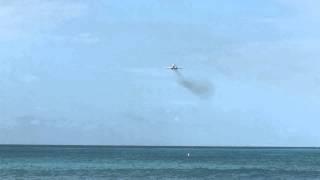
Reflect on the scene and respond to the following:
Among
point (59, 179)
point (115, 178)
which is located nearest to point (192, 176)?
point (115, 178)

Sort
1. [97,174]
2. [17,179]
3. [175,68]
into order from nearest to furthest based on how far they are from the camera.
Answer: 1. [175,68]
2. [17,179]
3. [97,174]

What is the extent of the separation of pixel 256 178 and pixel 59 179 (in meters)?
21.5

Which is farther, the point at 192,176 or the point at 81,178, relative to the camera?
the point at 192,176

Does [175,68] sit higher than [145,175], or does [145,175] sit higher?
[175,68]

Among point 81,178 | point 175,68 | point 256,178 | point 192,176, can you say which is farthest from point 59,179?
point 175,68

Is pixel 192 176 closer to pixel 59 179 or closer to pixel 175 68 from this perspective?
pixel 59 179

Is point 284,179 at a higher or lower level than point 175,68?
lower

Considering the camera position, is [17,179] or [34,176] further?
[34,176]

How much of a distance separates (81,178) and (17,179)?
6891mm

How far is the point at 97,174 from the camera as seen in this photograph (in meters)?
85.3

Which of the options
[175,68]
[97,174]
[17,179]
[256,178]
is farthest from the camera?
[97,174]

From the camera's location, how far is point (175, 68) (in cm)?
5625

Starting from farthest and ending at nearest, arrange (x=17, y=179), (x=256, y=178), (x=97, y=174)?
(x=97, y=174), (x=256, y=178), (x=17, y=179)

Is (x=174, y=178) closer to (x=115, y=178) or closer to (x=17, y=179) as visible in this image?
(x=115, y=178)
